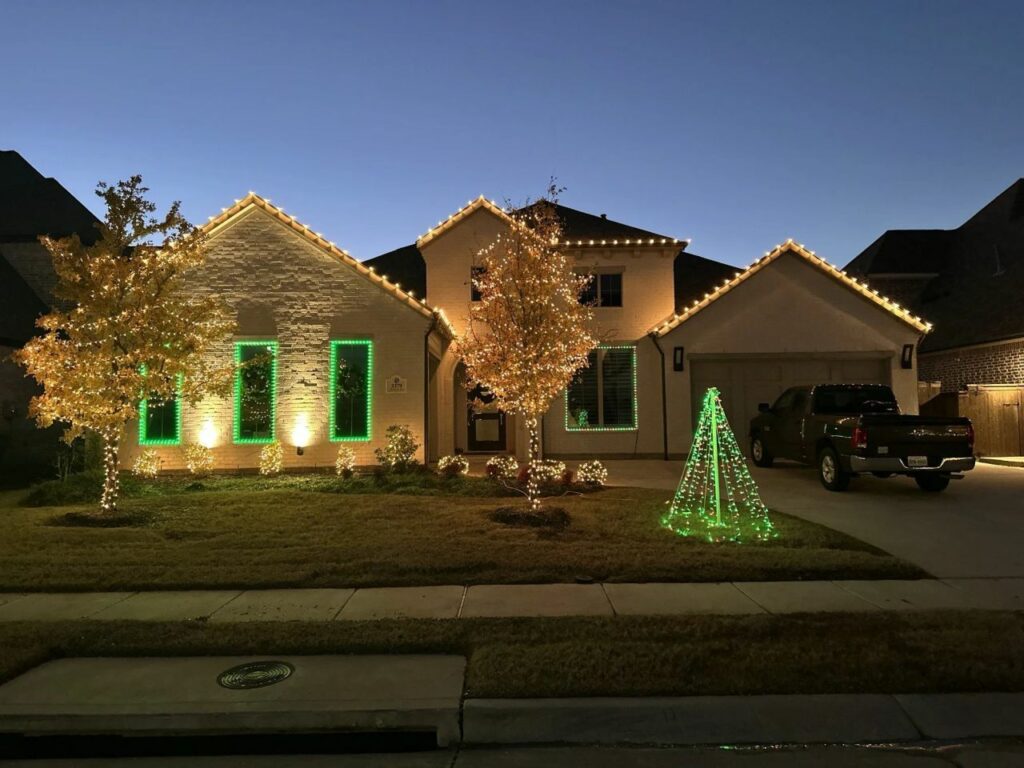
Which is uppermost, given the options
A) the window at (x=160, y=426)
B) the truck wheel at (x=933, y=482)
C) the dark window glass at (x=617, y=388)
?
the dark window glass at (x=617, y=388)

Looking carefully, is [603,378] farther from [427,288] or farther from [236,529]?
[236,529]

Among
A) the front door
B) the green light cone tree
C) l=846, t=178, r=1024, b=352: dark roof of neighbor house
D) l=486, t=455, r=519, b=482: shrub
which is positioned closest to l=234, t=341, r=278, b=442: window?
l=486, t=455, r=519, b=482: shrub

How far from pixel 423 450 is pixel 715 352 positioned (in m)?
7.87

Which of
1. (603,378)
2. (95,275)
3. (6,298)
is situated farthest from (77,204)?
(603,378)

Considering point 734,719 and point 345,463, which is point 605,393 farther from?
point 734,719

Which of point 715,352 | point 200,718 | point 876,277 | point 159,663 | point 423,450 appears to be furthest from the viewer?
point 876,277

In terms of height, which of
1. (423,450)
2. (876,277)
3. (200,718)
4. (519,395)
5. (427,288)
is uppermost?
(876,277)

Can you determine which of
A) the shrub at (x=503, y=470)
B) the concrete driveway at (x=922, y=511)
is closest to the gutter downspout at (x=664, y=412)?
the concrete driveway at (x=922, y=511)

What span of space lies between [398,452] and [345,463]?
1148 millimetres

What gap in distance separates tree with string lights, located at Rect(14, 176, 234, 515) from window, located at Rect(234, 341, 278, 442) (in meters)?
3.51

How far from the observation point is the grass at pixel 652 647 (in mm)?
4070

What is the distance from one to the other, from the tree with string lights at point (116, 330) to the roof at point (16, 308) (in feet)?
31.2

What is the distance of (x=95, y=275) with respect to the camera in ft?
30.8

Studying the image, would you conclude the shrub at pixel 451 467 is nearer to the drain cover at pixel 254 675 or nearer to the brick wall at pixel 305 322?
the brick wall at pixel 305 322
